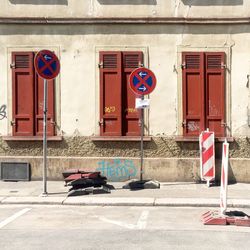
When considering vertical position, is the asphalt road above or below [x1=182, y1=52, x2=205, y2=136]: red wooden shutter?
below

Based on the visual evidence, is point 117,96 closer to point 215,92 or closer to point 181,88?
point 181,88

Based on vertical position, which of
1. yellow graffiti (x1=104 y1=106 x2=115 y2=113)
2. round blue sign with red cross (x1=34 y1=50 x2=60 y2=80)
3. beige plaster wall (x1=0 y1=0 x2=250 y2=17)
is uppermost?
beige plaster wall (x1=0 y1=0 x2=250 y2=17)

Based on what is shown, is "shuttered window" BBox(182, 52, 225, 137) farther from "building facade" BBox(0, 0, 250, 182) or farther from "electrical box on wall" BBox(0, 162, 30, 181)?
"electrical box on wall" BBox(0, 162, 30, 181)

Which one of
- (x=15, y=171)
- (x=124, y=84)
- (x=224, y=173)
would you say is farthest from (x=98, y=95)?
(x=224, y=173)

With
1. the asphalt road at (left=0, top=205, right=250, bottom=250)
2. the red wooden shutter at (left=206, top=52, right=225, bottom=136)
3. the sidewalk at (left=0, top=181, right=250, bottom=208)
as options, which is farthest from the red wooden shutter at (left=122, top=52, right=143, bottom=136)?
the asphalt road at (left=0, top=205, right=250, bottom=250)

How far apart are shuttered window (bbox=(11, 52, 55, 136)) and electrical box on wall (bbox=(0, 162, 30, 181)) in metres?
0.83

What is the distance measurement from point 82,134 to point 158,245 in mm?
6421

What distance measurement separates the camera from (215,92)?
1265 centimetres

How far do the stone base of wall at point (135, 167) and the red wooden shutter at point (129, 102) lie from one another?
0.80 meters

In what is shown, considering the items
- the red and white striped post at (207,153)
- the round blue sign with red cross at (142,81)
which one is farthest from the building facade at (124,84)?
the round blue sign with red cross at (142,81)

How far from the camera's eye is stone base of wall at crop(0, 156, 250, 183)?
1252cm

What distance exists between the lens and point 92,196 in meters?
10.8

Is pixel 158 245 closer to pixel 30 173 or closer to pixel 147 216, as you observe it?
pixel 147 216

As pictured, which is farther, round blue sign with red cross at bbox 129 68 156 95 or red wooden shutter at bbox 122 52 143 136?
red wooden shutter at bbox 122 52 143 136
